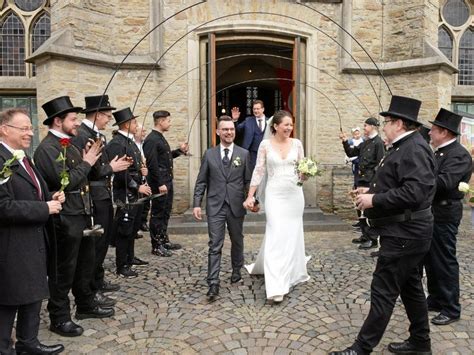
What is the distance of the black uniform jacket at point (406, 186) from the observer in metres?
3.33

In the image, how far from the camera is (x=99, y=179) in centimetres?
474

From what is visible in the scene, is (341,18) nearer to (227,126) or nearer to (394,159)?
(227,126)

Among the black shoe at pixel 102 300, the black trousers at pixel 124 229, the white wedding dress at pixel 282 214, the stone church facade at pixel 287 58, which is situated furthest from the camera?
the stone church facade at pixel 287 58

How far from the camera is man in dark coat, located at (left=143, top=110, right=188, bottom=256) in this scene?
272 inches

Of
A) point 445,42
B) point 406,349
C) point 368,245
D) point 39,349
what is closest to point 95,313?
point 39,349

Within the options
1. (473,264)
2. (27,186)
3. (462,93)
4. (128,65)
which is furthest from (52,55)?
(462,93)

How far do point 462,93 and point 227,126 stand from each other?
10.0m

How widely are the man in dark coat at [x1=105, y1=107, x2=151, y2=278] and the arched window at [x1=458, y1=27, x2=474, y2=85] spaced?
10.9 meters

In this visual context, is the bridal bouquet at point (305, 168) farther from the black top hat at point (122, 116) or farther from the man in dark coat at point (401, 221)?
the black top hat at point (122, 116)

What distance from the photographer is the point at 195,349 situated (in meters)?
3.78

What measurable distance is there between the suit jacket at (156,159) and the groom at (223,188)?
69.7 inches

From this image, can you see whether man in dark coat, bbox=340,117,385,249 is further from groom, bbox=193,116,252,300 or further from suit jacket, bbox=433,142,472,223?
groom, bbox=193,116,252,300

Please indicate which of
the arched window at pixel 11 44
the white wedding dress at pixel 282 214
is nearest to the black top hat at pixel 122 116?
the white wedding dress at pixel 282 214

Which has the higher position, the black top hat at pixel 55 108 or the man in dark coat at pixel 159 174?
the black top hat at pixel 55 108
